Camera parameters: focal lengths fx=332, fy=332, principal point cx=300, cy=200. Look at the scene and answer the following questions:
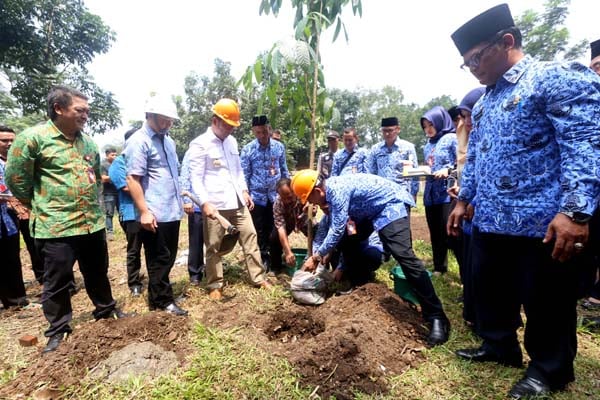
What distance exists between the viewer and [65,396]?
203 centimetres

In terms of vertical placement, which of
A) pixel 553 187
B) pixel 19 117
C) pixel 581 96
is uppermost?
pixel 19 117

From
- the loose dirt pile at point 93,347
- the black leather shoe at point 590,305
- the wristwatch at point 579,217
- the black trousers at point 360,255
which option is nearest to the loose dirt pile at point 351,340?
the black trousers at point 360,255

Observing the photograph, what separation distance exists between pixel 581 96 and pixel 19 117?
15115 mm

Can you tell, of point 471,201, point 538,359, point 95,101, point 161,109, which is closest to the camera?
point 538,359

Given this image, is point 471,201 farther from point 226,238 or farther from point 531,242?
point 226,238

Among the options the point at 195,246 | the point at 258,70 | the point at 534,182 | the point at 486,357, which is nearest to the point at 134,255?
the point at 195,246

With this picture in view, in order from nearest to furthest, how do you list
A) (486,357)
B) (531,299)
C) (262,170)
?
(531,299)
(486,357)
(262,170)

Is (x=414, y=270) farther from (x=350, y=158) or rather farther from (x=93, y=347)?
(x=350, y=158)

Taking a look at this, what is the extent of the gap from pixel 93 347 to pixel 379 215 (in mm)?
2428

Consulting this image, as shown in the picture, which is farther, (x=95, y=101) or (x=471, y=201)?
(x=95, y=101)

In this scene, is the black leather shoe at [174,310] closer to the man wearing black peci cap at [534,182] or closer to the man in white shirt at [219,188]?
the man in white shirt at [219,188]

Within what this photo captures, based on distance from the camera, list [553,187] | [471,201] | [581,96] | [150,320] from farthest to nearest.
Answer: [150,320] < [471,201] < [553,187] < [581,96]

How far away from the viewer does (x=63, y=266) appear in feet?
8.35

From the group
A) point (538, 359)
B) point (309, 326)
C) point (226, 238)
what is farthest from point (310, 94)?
point (538, 359)
